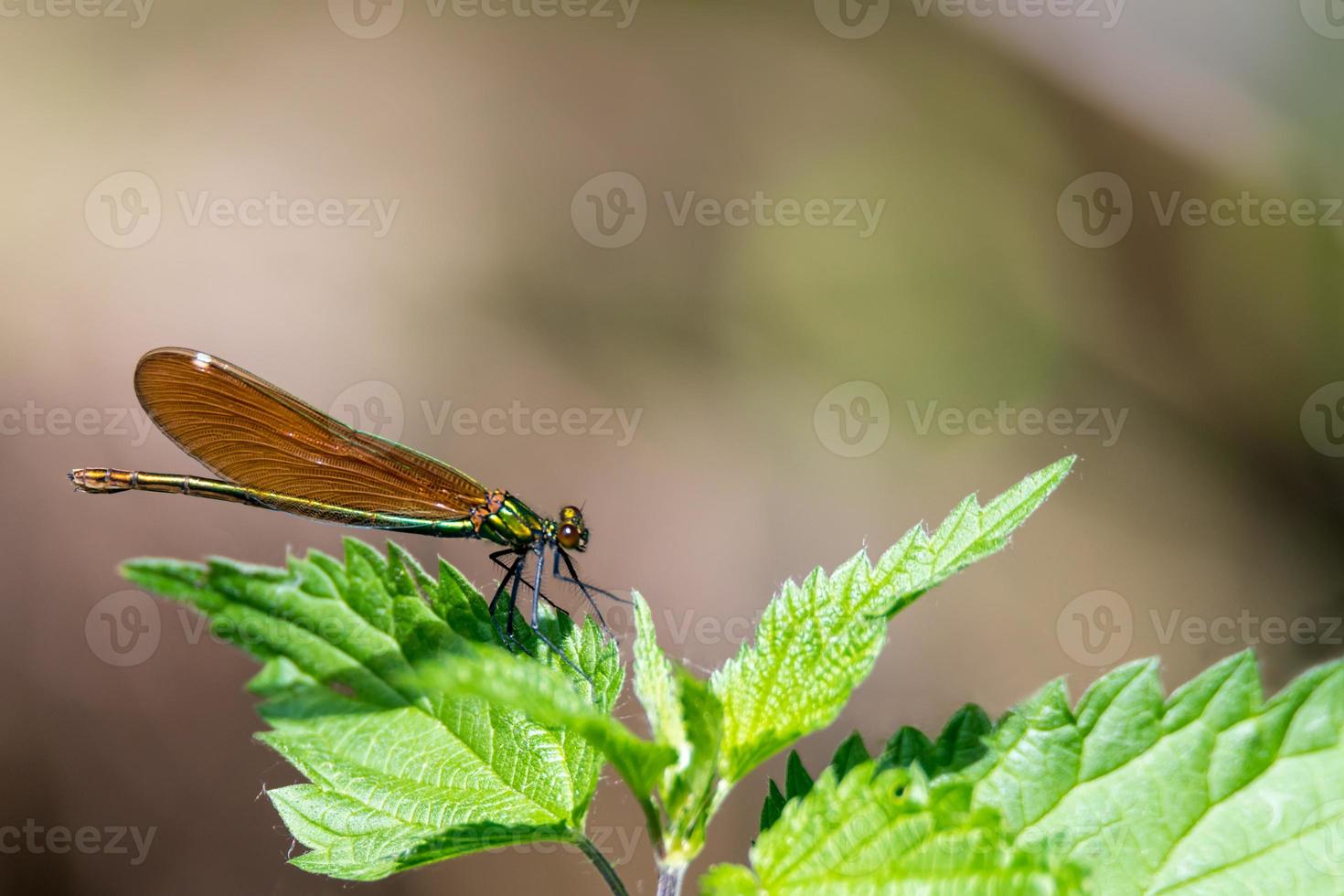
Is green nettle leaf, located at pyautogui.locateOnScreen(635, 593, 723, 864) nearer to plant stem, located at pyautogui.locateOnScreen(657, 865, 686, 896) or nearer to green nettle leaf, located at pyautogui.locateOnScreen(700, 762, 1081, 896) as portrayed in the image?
plant stem, located at pyautogui.locateOnScreen(657, 865, 686, 896)

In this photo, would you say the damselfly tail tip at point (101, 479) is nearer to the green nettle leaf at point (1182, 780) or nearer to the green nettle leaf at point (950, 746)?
the green nettle leaf at point (950, 746)

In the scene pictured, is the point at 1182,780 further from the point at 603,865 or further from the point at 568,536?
the point at 568,536

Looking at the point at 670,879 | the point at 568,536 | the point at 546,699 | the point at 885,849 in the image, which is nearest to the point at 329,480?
the point at 568,536

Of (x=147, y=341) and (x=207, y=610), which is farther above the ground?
(x=147, y=341)

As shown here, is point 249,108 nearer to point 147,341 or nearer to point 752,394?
point 147,341

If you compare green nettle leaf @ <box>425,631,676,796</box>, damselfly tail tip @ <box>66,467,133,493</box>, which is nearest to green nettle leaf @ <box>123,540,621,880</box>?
green nettle leaf @ <box>425,631,676,796</box>

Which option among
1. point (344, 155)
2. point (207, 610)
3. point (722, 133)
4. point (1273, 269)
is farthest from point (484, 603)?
point (1273, 269)

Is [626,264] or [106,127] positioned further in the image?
[626,264]
